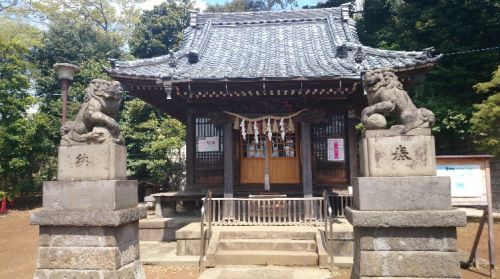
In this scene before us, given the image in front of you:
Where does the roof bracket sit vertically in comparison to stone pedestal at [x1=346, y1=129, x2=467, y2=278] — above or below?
above

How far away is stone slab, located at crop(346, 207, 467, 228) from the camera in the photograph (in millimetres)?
4414

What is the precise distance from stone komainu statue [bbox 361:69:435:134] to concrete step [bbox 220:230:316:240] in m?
4.39

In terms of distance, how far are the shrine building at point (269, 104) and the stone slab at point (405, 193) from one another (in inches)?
190

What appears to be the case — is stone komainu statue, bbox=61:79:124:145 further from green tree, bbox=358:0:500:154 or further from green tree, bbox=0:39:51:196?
green tree, bbox=0:39:51:196

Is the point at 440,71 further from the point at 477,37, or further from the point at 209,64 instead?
the point at 209,64

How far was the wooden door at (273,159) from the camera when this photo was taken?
1125cm

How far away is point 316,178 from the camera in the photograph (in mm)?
11094

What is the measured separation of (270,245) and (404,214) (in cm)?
428

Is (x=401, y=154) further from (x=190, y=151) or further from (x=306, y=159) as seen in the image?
(x=190, y=151)

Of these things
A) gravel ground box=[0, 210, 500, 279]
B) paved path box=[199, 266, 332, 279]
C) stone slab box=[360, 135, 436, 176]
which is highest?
stone slab box=[360, 135, 436, 176]

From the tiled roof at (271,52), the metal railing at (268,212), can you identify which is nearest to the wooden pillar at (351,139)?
the metal railing at (268,212)

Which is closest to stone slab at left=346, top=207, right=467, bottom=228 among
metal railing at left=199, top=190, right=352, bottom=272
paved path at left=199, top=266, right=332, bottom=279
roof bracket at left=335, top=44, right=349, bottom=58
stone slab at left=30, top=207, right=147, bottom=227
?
paved path at left=199, top=266, right=332, bottom=279

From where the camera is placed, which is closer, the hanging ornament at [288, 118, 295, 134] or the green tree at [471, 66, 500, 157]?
the hanging ornament at [288, 118, 295, 134]

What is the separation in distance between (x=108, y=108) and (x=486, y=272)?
777 cm
